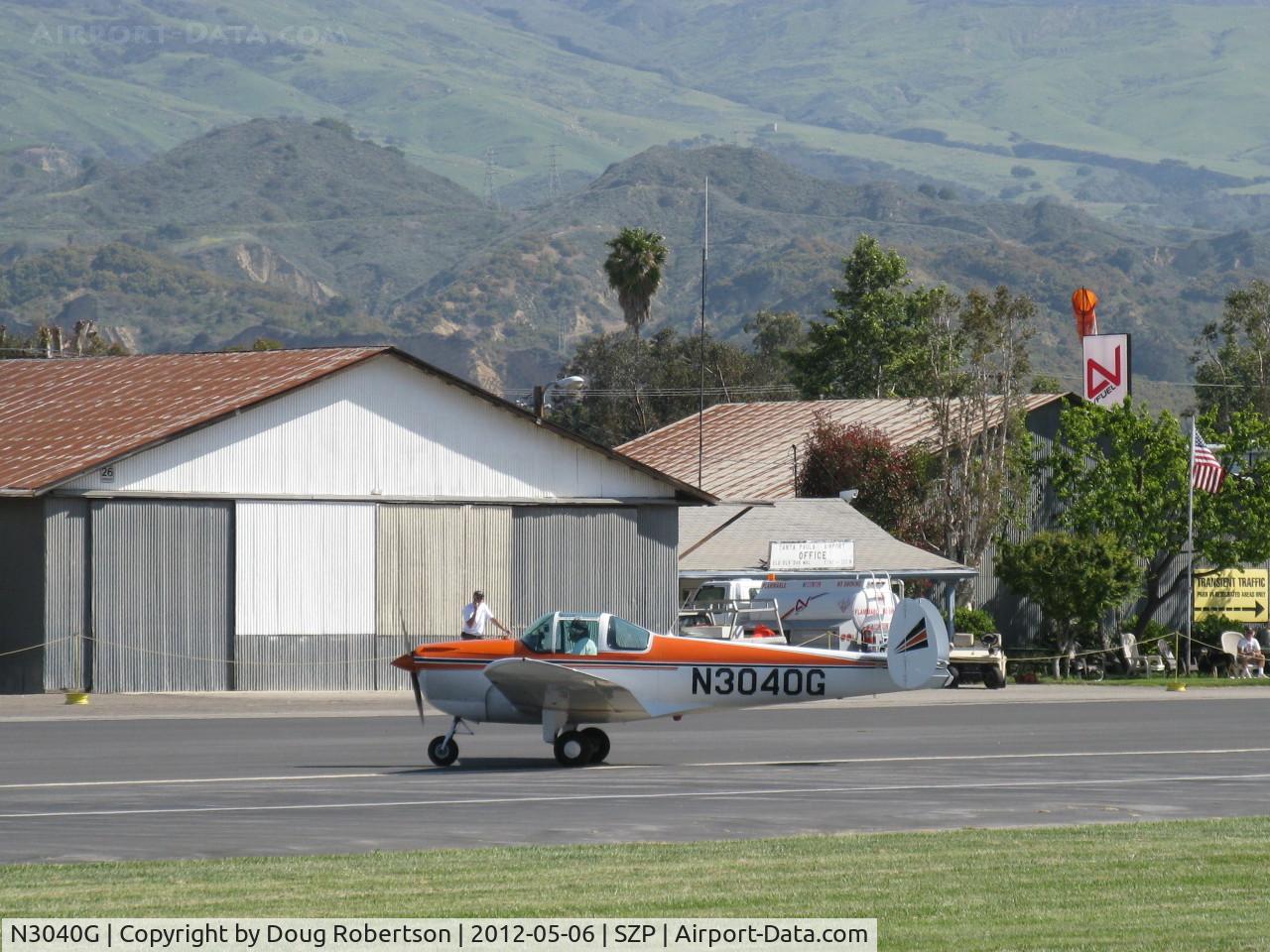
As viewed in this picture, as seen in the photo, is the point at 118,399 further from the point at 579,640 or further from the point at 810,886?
the point at 810,886

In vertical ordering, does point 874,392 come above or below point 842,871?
above

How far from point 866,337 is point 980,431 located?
124ft

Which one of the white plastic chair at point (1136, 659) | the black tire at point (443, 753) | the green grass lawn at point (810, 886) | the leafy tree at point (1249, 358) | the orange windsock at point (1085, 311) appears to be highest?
the leafy tree at point (1249, 358)

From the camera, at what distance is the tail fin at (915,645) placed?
23094 millimetres

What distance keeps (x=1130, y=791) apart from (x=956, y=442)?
36.1 m

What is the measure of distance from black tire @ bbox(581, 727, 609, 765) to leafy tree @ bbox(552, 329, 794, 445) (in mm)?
76495

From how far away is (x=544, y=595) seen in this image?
1727 inches

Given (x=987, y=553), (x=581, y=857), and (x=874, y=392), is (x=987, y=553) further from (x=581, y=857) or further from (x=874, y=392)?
(x=581, y=857)

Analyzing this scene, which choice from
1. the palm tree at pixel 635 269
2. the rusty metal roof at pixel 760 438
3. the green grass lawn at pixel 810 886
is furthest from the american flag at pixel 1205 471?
the palm tree at pixel 635 269

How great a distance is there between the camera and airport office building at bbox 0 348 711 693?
1485 inches

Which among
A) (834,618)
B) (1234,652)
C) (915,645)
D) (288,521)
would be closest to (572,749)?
(915,645)

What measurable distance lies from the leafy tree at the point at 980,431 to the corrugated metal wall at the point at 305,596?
758 inches

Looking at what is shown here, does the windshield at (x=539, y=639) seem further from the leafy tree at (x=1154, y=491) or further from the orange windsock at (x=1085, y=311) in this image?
the orange windsock at (x=1085, y=311)

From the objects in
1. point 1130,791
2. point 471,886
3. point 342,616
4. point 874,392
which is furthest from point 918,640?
point 874,392
